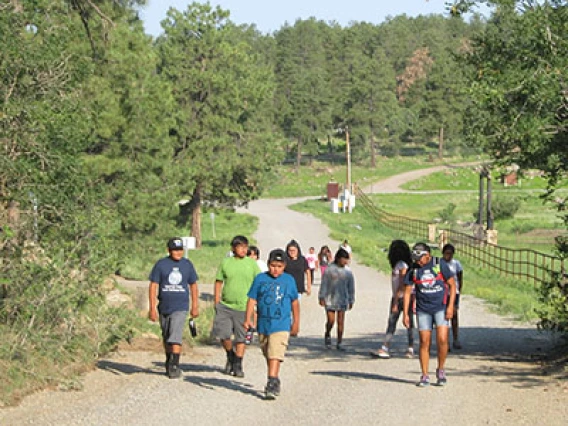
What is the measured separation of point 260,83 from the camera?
48906 millimetres

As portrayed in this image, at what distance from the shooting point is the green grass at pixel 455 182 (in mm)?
95625

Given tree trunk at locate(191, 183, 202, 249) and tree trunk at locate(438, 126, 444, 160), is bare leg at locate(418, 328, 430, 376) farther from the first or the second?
tree trunk at locate(438, 126, 444, 160)

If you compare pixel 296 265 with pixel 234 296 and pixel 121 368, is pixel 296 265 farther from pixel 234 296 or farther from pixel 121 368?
pixel 234 296

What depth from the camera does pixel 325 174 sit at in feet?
359

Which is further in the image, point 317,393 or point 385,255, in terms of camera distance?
point 385,255

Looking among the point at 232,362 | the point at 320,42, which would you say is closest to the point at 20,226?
the point at 232,362

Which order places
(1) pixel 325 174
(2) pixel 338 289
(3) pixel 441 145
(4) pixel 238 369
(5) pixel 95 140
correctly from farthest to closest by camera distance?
(3) pixel 441 145, (1) pixel 325 174, (5) pixel 95 140, (2) pixel 338 289, (4) pixel 238 369

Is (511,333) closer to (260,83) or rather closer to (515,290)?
(515,290)

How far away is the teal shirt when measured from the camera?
12.3 metres

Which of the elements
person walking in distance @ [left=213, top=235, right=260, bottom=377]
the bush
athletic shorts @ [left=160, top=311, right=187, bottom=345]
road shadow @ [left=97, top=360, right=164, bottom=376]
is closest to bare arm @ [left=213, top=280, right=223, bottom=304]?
person walking in distance @ [left=213, top=235, right=260, bottom=377]

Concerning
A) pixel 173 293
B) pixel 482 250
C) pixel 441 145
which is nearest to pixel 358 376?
pixel 173 293

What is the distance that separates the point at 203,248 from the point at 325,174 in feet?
197

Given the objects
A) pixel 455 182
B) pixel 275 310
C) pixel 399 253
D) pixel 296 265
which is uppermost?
pixel 455 182

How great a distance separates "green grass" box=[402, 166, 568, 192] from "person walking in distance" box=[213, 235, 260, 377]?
270ft
